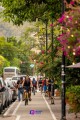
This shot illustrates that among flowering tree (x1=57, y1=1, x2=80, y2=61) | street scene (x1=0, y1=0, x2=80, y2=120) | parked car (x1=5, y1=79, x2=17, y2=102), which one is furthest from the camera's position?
parked car (x1=5, y1=79, x2=17, y2=102)

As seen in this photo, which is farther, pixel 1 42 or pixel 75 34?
pixel 1 42

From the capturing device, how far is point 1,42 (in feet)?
413

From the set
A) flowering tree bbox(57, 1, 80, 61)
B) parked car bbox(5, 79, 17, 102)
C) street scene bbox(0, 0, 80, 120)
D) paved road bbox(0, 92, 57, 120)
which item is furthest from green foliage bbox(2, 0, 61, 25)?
flowering tree bbox(57, 1, 80, 61)

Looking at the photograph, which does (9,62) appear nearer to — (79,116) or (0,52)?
(0,52)

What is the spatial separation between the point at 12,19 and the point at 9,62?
3876 inches

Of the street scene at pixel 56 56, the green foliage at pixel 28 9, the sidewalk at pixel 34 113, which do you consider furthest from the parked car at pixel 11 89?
the green foliage at pixel 28 9

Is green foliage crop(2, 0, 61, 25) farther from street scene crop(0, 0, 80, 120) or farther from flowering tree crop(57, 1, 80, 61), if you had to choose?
flowering tree crop(57, 1, 80, 61)

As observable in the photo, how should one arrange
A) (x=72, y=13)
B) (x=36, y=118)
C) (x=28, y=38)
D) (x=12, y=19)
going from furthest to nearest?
(x=28, y=38) < (x=12, y=19) < (x=36, y=118) < (x=72, y=13)

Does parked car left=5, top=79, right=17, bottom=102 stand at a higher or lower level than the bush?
lower

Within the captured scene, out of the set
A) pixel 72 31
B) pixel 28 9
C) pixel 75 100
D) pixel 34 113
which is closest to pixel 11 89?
pixel 28 9

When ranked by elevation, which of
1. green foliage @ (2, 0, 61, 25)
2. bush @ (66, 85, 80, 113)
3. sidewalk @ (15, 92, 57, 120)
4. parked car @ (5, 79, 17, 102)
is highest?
green foliage @ (2, 0, 61, 25)

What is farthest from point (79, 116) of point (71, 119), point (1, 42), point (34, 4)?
point (1, 42)

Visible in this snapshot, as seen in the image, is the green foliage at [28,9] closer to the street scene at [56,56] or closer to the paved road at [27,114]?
the street scene at [56,56]

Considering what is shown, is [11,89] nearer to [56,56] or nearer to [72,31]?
[56,56]
